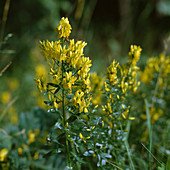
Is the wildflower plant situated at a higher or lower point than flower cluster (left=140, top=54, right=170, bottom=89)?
lower

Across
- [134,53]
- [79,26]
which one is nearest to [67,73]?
[134,53]

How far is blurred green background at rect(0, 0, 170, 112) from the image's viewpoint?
3.16 metres

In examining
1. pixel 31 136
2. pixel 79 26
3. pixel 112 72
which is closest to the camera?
pixel 112 72

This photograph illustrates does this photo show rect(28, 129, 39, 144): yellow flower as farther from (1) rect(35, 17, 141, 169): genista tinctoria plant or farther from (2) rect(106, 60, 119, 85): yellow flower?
(2) rect(106, 60, 119, 85): yellow flower

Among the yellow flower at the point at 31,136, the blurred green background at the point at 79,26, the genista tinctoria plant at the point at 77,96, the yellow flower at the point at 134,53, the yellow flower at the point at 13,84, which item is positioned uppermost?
the blurred green background at the point at 79,26

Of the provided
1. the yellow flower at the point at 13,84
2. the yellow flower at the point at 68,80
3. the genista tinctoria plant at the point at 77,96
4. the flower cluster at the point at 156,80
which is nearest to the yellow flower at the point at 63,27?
the genista tinctoria plant at the point at 77,96

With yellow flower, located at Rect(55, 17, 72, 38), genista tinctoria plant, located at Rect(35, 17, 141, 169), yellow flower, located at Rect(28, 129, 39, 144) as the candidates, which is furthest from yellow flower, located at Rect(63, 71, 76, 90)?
yellow flower, located at Rect(28, 129, 39, 144)

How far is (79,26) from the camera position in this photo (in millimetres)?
3031

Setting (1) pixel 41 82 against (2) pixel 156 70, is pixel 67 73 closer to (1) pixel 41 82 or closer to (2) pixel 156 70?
(1) pixel 41 82

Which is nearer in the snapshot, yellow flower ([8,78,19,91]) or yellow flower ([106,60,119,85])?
yellow flower ([106,60,119,85])

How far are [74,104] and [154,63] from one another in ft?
2.81

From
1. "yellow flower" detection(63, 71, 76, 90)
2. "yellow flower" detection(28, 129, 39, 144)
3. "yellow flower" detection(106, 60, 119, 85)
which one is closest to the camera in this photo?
"yellow flower" detection(63, 71, 76, 90)

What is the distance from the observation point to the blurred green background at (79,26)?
3160mm

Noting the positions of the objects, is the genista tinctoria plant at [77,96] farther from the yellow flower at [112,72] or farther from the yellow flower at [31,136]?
the yellow flower at [31,136]
